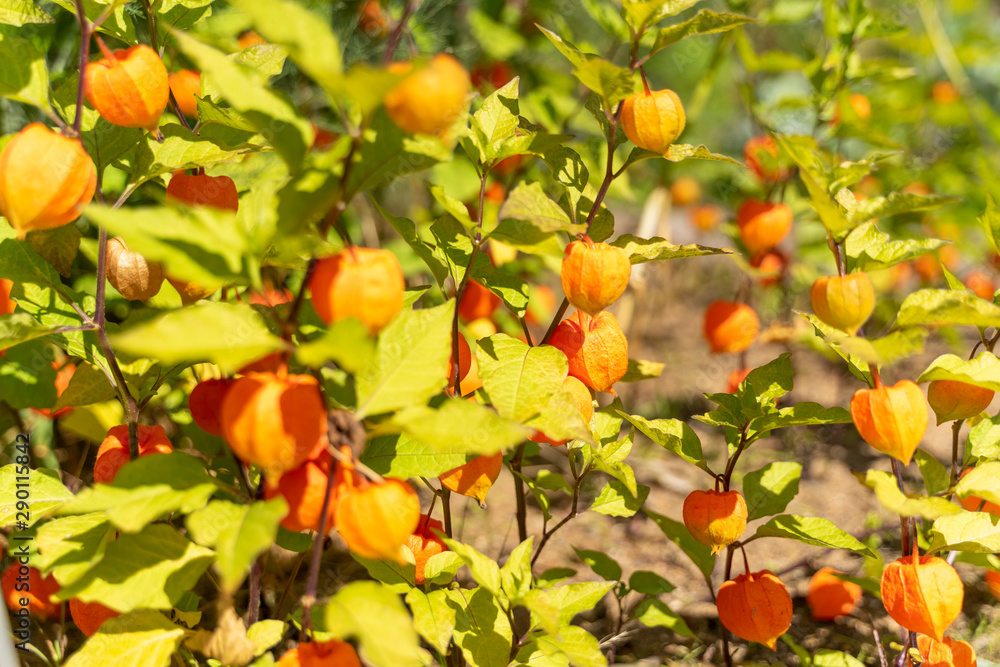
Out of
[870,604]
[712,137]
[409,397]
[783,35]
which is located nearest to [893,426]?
[409,397]

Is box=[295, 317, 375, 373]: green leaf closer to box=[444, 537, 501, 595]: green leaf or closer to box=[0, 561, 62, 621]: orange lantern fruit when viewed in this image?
box=[444, 537, 501, 595]: green leaf

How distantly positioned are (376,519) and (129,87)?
0.51m

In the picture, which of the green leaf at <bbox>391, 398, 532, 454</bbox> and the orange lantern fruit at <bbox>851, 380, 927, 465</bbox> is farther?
the orange lantern fruit at <bbox>851, 380, 927, 465</bbox>

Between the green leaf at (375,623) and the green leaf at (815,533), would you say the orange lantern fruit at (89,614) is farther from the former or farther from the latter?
the green leaf at (815,533)

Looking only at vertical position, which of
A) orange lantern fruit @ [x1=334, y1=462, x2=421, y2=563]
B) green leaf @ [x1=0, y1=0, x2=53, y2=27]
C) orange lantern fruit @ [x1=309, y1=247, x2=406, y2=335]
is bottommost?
orange lantern fruit @ [x1=334, y1=462, x2=421, y2=563]

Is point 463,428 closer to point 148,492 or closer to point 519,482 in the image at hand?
point 148,492

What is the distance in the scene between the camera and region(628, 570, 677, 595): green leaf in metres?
1.12

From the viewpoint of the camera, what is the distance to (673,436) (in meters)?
0.93

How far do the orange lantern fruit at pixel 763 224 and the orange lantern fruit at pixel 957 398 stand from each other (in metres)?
0.69

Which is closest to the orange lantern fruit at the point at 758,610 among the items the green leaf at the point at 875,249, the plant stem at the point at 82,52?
the green leaf at the point at 875,249

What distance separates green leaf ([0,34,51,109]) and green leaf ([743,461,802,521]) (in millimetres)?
1106

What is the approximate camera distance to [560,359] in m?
0.83

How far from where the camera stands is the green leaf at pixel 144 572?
2.17 ft

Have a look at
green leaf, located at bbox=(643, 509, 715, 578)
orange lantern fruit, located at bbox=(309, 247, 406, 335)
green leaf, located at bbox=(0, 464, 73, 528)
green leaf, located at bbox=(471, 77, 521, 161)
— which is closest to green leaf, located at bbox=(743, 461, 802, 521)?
green leaf, located at bbox=(643, 509, 715, 578)
